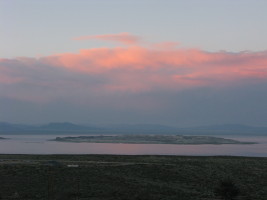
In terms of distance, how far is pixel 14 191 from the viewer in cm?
2997

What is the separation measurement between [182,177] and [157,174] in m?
2.46

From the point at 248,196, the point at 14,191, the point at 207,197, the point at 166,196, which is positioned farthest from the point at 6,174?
the point at 248,196

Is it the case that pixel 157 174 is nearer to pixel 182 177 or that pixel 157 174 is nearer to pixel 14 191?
pixel 182 177

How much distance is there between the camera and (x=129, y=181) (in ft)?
117

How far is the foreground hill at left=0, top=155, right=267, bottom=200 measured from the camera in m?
29.9

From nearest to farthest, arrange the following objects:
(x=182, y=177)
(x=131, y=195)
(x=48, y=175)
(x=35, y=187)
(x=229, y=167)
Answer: (x=131, y=195), (x=35, y=187), (x=48, y=175), (x=182, y=177), (x=229, y=167)

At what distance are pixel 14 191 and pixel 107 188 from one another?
7.17 metres

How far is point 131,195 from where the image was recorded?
29750mm

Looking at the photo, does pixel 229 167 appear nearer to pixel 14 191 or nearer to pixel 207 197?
pixel 207 197

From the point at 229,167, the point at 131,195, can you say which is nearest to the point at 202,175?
the point at 229,167

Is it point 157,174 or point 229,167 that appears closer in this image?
point 157,174

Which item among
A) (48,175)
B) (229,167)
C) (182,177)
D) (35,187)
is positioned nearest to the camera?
(35,187)

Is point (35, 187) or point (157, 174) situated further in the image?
point (157, 174)

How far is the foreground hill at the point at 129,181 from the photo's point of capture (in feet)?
98.1
